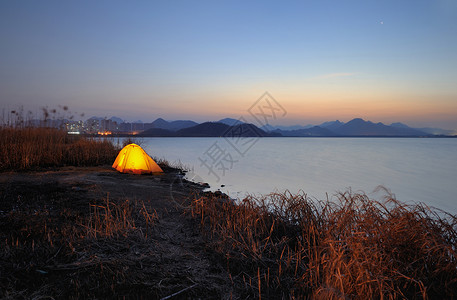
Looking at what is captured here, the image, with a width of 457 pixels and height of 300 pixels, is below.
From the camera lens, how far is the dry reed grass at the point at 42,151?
32.6ft

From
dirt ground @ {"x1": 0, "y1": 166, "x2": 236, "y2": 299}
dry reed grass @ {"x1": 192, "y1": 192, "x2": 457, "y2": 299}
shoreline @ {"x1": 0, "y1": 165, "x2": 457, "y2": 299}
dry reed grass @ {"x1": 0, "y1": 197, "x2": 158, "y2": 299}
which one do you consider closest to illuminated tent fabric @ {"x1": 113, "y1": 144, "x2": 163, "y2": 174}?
dirt ground @ {"x1": 0, "y1": 166, "x2": 236, "y2": 299}

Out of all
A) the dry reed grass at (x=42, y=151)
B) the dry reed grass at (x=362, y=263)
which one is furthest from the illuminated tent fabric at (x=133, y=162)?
the dry reed grass at (x=362, y=263)

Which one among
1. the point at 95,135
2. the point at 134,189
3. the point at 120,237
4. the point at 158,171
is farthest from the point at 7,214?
the point at 95,135

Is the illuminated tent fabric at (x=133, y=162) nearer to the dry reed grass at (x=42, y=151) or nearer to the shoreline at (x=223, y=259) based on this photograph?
the dry reed grass at (x=42, y=151)

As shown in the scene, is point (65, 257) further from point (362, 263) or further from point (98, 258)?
point (362, 263)

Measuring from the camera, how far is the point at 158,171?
12.2 metres

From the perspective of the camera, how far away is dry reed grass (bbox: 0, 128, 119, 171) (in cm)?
994

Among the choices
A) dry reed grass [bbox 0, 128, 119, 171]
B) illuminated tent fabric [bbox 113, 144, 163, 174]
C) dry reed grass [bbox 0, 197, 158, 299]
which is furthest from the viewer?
illuminated tent fabric [bbox 113, 144, 163, 174]

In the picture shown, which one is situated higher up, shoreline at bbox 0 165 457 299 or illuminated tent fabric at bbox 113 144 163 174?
illuminated tent fabric at bbox 113 144 163 174

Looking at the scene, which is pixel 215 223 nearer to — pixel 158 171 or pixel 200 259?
pixel 200 259

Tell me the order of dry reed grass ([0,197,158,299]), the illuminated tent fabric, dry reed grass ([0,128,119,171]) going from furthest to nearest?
the illuminated tent fabric
dry reed grass ([0,128,119,171])
dry reed grass ([0,197,158,299])

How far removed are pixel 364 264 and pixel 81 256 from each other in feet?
10.3

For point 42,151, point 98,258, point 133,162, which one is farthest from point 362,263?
point 42,151

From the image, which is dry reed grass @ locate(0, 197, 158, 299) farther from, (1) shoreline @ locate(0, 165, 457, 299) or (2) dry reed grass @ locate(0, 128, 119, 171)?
(2) dry reed grass @ locate(0, 128, 119, 171)
